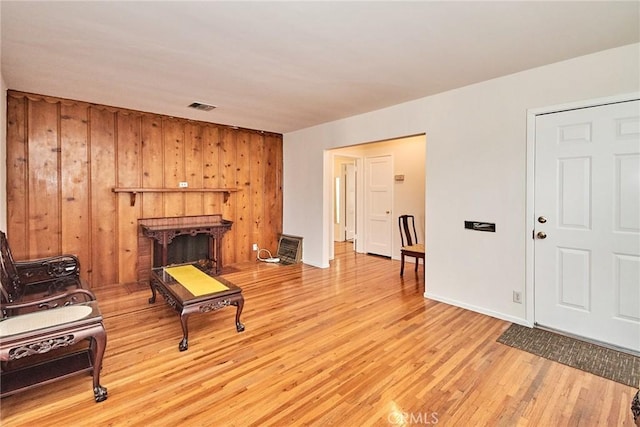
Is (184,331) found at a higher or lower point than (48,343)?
lower

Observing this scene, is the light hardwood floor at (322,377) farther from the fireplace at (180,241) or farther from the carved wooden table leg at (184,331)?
the fireplace at (180,241)

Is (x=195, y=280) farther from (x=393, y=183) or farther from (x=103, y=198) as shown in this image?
(x=393, y=183)

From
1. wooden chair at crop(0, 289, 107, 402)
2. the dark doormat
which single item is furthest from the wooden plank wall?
the dark doormat

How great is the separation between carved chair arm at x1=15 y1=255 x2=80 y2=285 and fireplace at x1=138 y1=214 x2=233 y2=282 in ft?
3.56

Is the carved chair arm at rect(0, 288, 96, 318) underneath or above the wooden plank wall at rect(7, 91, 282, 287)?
underneath

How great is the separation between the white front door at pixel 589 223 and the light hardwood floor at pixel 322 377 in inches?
27.2

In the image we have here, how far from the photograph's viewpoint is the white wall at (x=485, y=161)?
2812 millimetres

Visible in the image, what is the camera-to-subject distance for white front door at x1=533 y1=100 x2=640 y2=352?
2607 millimetres

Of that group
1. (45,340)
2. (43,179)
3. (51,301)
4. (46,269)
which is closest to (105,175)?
(43,179)

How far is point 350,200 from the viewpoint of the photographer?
7.88 metres

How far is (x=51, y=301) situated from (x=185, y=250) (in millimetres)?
2798

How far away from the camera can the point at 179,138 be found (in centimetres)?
501

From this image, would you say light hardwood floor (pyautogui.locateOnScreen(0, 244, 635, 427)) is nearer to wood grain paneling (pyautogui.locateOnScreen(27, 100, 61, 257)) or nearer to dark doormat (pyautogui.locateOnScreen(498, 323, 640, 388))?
dark doormat (pyautogui.locateOnScreen(498, 323, 640, 388))

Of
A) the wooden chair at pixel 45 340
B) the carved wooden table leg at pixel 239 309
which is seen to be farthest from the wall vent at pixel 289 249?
the wooden chair at pixel 45 340
